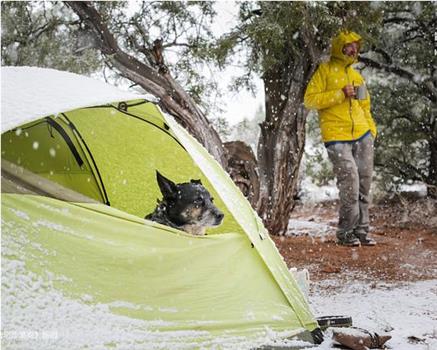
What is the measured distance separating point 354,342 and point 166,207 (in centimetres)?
137

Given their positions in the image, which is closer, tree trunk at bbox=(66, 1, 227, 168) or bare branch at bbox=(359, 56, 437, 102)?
tree trunk at bbox=(66, 1, 227, 168)

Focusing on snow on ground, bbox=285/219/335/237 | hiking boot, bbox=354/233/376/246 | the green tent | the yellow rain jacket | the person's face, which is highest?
the person's face

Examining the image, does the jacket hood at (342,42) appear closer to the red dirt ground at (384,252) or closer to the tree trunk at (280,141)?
the tree trunk at (280,141)

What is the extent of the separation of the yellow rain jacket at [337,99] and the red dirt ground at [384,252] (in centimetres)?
119

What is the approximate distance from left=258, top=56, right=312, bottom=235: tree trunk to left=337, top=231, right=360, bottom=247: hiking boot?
105 cm

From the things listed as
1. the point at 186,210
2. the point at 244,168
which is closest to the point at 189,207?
the point at 186,210

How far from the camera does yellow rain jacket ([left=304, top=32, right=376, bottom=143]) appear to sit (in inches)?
225

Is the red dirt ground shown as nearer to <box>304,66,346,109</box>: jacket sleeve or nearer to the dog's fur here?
the dog's fur

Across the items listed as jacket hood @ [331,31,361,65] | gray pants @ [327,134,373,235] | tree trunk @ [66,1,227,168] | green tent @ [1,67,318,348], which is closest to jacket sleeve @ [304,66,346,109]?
jacket hood @ [331,31,361,65]

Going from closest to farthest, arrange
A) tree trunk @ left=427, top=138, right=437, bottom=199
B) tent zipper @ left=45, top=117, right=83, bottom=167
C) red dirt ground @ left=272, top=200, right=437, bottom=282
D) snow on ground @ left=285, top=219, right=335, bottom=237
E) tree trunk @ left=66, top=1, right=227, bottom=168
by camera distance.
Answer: tent zipper @ left=45, top=117, right=83, bottom=167
red dirt ground @ left=272, top=200, right=437, bottom=282
tree trunk @ left=66, top=1, right=227, bottom=168
snow on ground @ left=285, top=219, right=335, bottom=237
tree trunk @ left=427, top=138, right=437, bottom=199

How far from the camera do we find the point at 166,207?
11.1ft

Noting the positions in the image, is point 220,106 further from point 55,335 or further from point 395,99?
point 55,335

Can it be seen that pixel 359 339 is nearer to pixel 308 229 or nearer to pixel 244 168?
pixel 244 168

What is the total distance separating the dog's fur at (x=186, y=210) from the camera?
333cm
